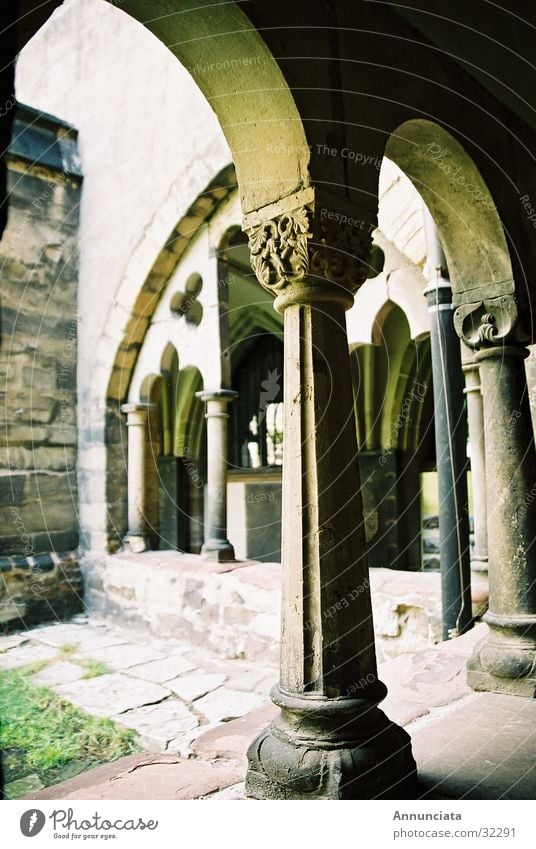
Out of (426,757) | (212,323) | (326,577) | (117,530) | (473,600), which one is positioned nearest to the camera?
(326,577)

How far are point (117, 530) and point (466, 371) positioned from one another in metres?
3.85

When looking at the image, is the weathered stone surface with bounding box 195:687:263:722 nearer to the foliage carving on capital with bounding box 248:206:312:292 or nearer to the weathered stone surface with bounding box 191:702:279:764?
the weathered stone surface with bounding box 191:702:279:764

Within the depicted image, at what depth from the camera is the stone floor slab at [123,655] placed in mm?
5004

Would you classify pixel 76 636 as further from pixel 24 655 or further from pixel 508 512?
pixel 508 512

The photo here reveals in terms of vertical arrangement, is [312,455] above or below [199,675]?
above

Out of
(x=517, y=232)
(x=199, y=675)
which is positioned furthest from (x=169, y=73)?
(x=199, y=675)

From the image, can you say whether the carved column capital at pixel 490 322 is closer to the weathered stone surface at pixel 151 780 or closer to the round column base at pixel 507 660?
the round column base at pixel 507 660

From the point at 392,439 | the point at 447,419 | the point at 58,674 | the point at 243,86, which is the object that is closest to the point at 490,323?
the point at 447,419

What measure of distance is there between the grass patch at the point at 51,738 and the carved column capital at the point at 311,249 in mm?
2675

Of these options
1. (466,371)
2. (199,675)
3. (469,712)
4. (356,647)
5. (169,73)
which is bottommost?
(199,675)

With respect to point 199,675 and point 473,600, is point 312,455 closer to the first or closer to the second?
point 473,600

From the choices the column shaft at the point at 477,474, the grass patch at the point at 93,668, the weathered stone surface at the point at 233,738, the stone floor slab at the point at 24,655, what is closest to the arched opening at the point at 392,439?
the column shaft at the point at 477,474

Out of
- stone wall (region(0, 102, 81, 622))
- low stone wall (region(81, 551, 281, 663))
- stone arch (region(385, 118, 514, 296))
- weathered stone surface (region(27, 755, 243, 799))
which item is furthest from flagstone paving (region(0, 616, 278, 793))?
stone arch (region(385, 118, 514, 296))

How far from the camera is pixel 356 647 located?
5.69ft
